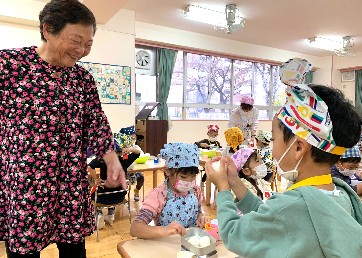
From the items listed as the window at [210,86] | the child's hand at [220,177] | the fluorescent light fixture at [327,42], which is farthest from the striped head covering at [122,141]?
the fluorescent light fixture at [327,42]

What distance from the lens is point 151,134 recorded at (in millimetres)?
6258

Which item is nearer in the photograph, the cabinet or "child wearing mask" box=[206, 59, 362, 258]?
"child wearing mask" box=[206, 59, 362, 258]

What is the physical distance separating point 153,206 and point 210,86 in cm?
654

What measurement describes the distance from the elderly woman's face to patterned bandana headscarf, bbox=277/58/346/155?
2.48 feet

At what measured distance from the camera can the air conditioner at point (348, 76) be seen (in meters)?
9.18

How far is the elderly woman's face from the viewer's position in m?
1.12

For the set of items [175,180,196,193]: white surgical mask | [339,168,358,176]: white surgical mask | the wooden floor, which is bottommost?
the wooden floor

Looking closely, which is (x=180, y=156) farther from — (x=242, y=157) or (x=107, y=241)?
(x=107, y=241)

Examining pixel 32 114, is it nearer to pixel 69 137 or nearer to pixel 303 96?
pixel 69 137

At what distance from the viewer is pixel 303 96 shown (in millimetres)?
824

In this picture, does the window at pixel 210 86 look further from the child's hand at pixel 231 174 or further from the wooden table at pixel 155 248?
the child's hand at pixel 231 174

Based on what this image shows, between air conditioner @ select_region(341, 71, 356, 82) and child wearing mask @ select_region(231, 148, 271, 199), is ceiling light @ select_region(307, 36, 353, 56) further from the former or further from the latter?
child wearing mask @ select_region(231, 148, 271, 199)

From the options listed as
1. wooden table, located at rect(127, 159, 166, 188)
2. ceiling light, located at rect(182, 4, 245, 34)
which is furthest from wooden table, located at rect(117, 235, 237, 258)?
ceiling light, located at rect(182, 4, 245, 34)

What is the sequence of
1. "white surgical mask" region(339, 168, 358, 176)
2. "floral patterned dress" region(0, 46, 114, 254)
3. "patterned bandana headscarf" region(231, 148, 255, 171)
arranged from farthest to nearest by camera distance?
"white surgical mask" region(339, 168, 358, 176), "patterned bandana headscarf" region(231, 148, 255, 171), "floral patterned dress" region(0, 46, 114, 254)
